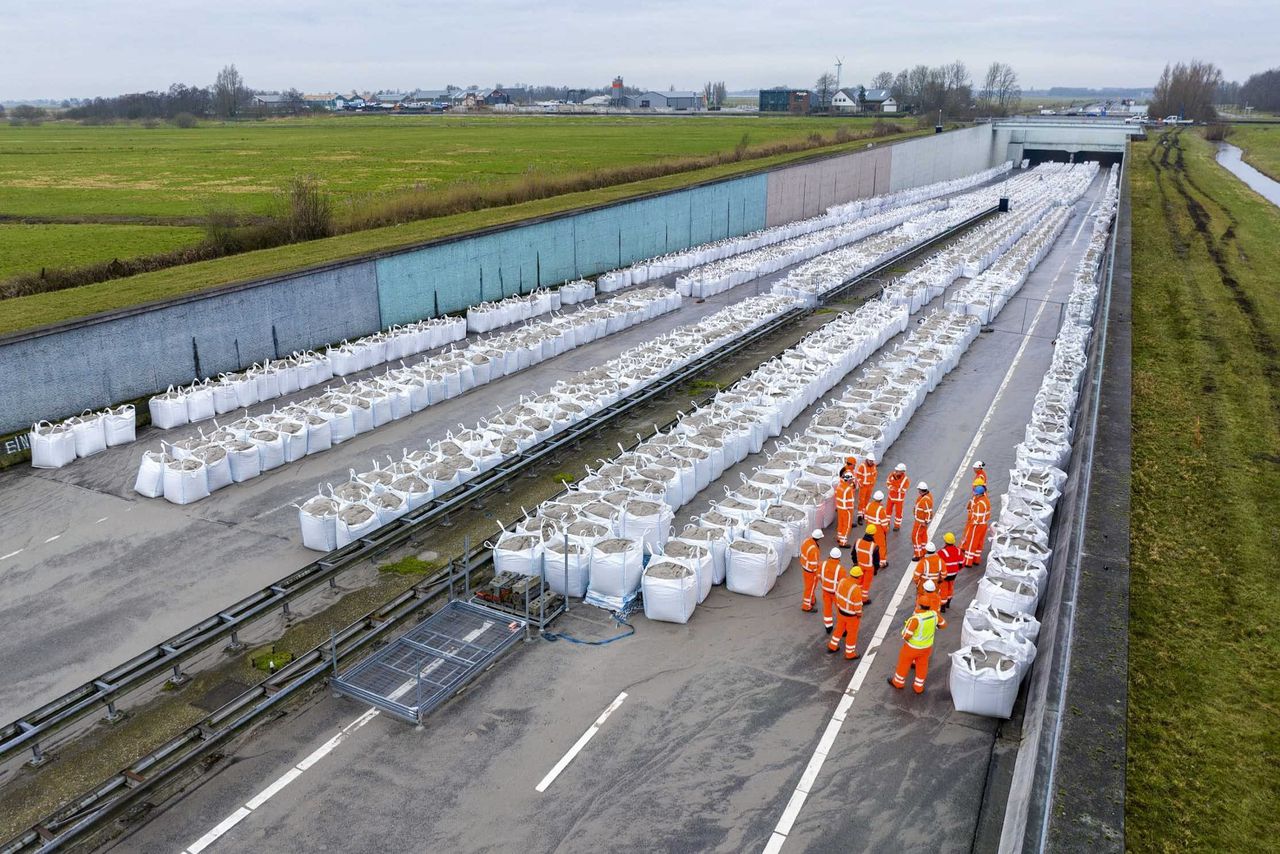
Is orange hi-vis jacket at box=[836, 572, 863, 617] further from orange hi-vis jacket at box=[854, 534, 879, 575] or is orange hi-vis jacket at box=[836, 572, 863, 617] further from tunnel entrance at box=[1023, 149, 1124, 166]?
tunnel entrance at box=[1023, 149, 1124, 166]

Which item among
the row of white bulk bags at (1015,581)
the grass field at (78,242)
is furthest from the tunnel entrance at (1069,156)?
the row of white bulk bags at (1015,581)

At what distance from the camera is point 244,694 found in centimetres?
926

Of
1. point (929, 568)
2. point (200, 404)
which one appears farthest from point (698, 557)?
point (200, 404)

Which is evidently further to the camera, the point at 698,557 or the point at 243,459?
the point at 243,459

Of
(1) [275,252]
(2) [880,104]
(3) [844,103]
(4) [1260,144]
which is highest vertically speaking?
(3) [844,103]

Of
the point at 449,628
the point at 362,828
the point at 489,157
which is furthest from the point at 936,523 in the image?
Result: the point at 489,157

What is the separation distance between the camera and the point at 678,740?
9.07 m

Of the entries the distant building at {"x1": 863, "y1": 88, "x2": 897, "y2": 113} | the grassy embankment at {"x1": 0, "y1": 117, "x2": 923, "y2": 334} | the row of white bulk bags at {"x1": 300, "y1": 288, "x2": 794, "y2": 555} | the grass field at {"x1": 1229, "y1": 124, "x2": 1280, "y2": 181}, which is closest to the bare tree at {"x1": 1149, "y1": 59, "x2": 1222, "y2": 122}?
the grass field at {"x1": 1229, "y1": 124, "x2": 1280, "y2": 181}

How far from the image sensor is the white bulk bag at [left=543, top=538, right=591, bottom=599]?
1150 cm

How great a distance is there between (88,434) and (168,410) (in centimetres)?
159

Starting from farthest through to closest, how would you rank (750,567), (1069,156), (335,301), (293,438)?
(1069,156) → (335,301) → (293,438) → (750,567)

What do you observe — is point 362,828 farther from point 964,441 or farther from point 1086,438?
point 964,441

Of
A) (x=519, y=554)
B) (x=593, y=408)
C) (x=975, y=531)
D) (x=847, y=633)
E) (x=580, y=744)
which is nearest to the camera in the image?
(x=580, y=744)

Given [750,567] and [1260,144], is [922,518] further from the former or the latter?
[1260,144]
